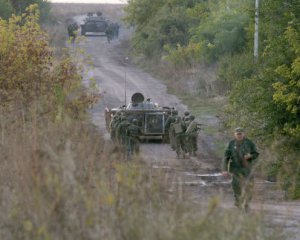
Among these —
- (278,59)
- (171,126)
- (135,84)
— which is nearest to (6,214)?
(278,59)

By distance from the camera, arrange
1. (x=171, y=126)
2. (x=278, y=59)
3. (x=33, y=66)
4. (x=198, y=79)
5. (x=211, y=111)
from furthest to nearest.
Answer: (x=198, y=79) < (x=211, y=111) < (x=171, y=126) < (x=33, y=66) < (x=278, y=59)

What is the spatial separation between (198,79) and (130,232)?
3618 centimetres

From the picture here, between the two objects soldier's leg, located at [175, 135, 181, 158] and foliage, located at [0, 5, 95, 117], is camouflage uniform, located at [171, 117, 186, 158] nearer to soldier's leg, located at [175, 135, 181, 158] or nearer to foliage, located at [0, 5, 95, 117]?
soldier's leg, located at [175, 135, 181, 158]

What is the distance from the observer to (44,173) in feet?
24.2

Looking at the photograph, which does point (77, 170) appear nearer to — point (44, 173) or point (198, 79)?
point (44, 173)

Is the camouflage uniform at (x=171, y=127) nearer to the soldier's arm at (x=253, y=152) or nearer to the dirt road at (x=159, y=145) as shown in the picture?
the dirt road at (x=159, y=145)

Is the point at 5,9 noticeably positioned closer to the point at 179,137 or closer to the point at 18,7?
the point at 18,7

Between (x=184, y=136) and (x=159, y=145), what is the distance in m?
2.86

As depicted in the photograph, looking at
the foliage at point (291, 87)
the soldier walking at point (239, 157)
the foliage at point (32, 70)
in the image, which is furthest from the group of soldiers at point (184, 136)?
the soldier walking at point (239, 157)

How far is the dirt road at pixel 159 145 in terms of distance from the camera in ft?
42.1

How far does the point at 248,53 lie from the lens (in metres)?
37.5

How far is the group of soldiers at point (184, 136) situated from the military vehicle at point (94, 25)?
1668 inches

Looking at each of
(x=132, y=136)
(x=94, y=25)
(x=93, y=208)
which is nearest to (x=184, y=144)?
(x=132, y=136)

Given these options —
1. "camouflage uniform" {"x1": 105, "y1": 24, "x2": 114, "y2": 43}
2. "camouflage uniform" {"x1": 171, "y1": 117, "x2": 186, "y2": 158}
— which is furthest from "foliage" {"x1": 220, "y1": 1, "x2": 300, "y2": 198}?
"camouflage uniform" {"x1": 105, "y1": 24, "x2": 114, "y2": 43}
